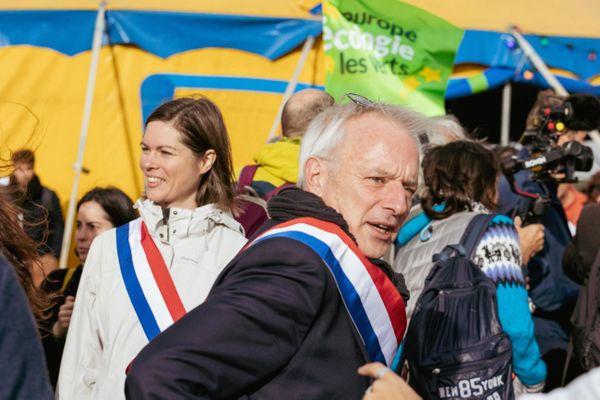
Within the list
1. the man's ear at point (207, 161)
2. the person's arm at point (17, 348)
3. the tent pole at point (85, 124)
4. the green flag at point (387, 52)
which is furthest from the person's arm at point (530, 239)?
the person's arm at point (17, 348)

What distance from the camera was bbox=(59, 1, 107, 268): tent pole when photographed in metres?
6.04

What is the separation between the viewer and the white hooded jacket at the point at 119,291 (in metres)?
2.79

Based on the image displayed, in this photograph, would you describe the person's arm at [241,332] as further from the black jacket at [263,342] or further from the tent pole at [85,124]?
the tent pole at [85,124]

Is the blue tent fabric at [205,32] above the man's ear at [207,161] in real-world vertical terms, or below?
above

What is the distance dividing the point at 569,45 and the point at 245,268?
244 inches

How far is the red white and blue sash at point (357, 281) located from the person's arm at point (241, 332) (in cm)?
5

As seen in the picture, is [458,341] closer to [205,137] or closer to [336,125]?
[336,125]

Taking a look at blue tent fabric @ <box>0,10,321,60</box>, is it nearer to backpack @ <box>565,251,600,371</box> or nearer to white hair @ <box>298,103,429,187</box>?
backpack @ <box>565,251,600,371</box>

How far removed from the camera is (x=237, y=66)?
6.75 metres

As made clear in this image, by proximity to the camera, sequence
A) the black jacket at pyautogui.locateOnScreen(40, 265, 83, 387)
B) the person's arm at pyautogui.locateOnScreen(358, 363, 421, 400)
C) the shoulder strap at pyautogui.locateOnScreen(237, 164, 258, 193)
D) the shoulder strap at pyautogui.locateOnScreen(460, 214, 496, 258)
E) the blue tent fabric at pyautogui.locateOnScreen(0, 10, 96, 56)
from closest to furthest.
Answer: the person's arm at pyautogui.locateOnScreen(358, 363, 421, 400)
the shoulder strap at pyautogui.locateOnScreen(460, 214, 496, 258)
the black jacket at pyautogui.locateOnScreen(40, 265, 83, 387)
the shoulder strap at pyautogui.locateOnScreen(237, 164, 258, 193)
the blue tent fabric at pyautogui.locateOnScreen(0, 10, 96, 56)

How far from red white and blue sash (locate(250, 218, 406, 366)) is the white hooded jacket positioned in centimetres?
89

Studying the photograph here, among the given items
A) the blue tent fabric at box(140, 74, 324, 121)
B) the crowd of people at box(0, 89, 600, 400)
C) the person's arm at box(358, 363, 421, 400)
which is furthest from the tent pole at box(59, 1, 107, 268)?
the person's arm at box(358, 363, 421, 400)

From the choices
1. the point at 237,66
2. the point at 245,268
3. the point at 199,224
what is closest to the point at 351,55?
the point at 237,66

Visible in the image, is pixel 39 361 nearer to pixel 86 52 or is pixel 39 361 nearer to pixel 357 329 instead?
→ pixel 357 329
